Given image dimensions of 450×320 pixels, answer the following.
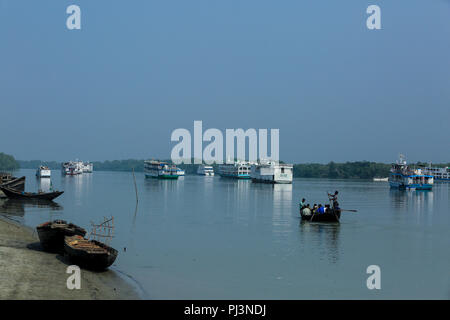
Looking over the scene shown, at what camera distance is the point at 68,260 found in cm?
1938

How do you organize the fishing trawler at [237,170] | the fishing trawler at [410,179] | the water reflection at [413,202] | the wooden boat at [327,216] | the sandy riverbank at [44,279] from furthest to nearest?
the fishing trawler at [237,170]
the fishing trawler at [410,179]
the water reflection at [413,202]
the wooden boat at [327,216]
the sandy riverbank at [44,279]

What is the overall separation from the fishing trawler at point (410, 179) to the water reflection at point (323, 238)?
235 ft

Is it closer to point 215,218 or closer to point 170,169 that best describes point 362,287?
point 215,218

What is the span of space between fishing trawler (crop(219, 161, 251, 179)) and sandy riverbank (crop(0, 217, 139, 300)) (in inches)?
5712

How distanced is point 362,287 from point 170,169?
128373 mm

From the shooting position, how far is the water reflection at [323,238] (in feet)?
79.8

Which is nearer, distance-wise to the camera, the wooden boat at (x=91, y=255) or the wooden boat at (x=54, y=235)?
the wooden boat at (x=91, y=255)

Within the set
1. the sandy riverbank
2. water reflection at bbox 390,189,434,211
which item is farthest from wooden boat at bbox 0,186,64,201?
water reflection at bbox 390,189,434,211

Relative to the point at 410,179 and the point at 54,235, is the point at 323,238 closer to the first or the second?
the point at 54,235

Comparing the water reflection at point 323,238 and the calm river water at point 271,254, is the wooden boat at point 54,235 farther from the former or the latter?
the water reflection at point 323,238

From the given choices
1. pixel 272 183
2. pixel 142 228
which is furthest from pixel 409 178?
pixel 142 228

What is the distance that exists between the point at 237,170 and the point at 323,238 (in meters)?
140

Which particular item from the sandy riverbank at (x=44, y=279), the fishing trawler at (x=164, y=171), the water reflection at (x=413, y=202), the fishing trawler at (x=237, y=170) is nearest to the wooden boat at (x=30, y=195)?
the sandy riverbank at (x=44, y=279)
